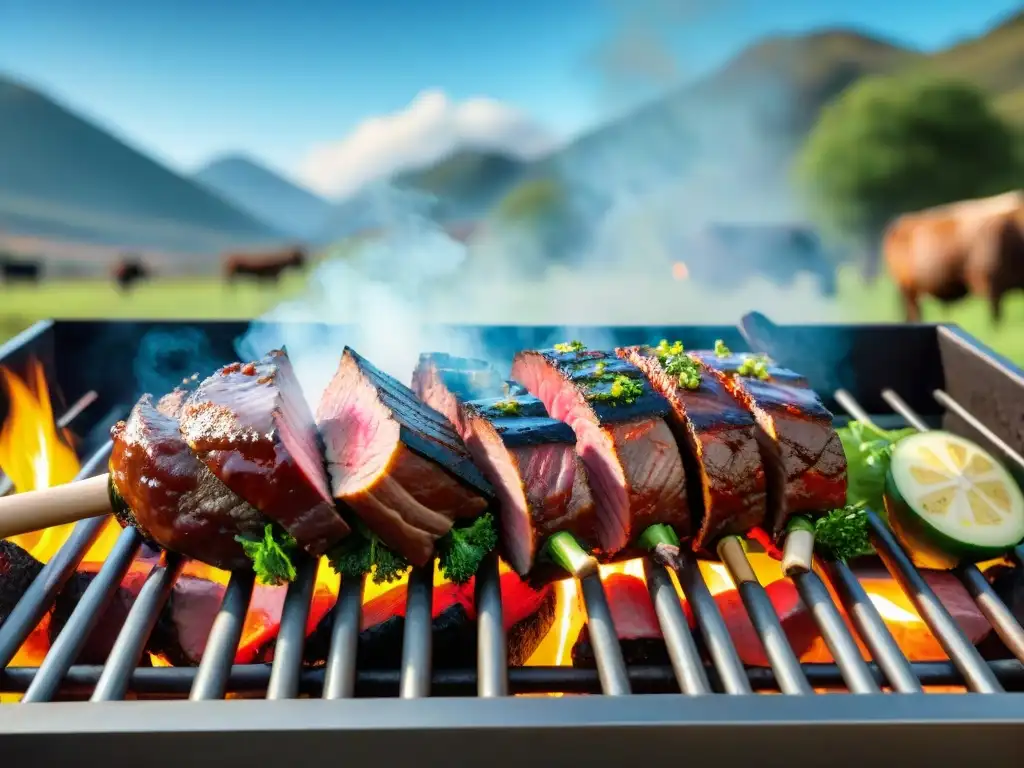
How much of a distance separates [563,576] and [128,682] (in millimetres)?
1317

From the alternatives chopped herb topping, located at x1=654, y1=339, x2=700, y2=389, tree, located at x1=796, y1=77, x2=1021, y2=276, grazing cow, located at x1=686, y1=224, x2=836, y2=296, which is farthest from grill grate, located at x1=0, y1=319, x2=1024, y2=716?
tree, located at x1=796, y1=77, x2=1021, y2=276

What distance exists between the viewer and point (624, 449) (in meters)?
2.58

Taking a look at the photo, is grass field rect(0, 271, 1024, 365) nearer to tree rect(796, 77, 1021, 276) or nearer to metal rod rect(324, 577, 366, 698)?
tree rect(796, 77, 1021, 276)

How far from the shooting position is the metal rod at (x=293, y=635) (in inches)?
77.2

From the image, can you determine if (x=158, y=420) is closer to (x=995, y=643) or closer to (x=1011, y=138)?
(x=995, y=643)

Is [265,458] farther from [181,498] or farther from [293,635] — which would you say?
[293,635]

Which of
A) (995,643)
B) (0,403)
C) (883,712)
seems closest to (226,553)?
(0,403)

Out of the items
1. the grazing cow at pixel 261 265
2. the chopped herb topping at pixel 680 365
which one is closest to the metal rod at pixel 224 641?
the chopped herb topping at pixel 680 365

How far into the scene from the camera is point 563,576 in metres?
2.56

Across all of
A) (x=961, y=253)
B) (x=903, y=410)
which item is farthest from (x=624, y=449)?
(x=961, y=253)

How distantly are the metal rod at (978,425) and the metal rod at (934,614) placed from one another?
3.12 feet

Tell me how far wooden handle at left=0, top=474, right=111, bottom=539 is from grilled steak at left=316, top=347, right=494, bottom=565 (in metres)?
0.77

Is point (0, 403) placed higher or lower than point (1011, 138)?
lower

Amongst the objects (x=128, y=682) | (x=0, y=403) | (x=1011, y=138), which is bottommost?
(x=128, y=682)
